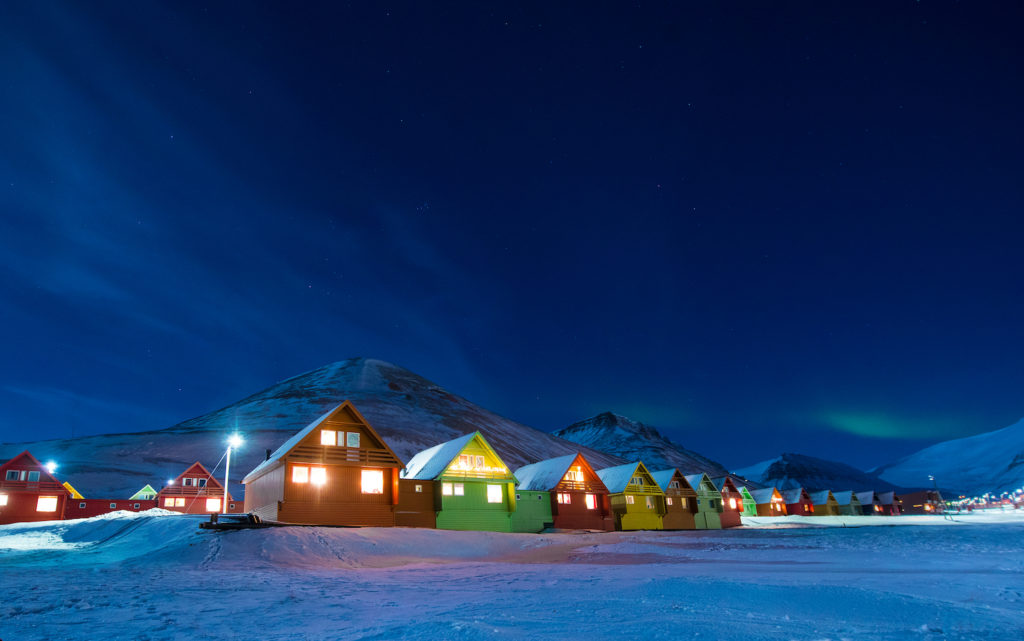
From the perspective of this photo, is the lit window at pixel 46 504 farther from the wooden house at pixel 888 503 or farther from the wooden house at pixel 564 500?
the wooden house at pixel 888 503

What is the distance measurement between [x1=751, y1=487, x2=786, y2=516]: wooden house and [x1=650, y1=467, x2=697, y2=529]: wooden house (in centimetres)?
4891

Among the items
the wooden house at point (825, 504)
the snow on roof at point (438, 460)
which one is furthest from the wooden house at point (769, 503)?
the snow on roof at point (438, 460)

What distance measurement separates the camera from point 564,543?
3572 cm

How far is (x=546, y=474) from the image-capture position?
58.3 meters

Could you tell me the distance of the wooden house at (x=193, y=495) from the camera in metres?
71.1

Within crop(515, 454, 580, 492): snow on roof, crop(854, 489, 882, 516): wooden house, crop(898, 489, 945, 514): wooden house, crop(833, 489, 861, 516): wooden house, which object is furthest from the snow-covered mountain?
crop(898, 489, 945, 514): wooden house

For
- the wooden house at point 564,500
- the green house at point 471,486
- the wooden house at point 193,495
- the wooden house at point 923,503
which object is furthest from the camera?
the wooden house at point 923,503

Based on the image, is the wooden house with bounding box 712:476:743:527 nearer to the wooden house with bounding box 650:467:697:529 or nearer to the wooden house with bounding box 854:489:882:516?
the wooden house with bounding box 650:467:697:529

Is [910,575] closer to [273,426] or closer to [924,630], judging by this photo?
[924,630]

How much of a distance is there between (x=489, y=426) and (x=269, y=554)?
161 meters

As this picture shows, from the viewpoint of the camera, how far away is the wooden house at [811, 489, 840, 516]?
121812 mm

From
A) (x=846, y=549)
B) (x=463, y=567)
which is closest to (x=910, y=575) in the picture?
(x=846, y=549)

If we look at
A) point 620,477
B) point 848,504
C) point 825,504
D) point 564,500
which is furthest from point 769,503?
point 564,500

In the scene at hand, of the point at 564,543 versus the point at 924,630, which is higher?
the point at 924,630
